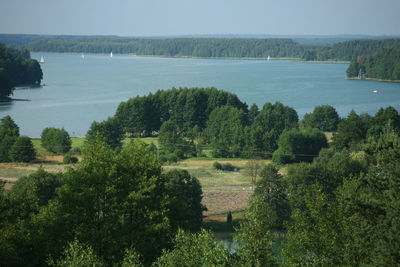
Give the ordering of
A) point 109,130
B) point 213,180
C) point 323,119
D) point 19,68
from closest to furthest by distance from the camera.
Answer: point 213,180
point 109,130
point 323,119
point 19,68

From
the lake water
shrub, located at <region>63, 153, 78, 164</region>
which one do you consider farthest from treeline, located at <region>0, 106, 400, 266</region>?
the lake water

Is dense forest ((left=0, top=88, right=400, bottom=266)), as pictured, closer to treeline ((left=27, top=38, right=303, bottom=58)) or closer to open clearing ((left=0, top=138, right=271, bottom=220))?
open clearing ((left=0, top=138, right=271, bottom=220))

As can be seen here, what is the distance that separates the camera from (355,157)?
79.3 feet

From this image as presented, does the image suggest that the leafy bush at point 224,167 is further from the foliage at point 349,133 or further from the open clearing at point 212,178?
the foliage at point 349,133

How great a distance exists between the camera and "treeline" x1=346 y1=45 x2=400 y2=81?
7424 centimetres

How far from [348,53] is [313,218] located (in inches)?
4394

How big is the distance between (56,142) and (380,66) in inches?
2305

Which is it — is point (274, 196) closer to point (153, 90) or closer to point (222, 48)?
point (153, 90)

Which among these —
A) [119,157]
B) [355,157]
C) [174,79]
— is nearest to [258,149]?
[355,157]

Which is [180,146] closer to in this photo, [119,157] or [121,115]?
[121,115]

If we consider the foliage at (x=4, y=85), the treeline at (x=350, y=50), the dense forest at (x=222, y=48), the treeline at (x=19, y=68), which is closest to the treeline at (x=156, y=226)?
the foliage at (x=4, y=85)

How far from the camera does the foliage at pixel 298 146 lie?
2842cm

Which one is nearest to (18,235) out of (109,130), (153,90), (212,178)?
(212,178)

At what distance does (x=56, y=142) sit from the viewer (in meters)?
29.5
